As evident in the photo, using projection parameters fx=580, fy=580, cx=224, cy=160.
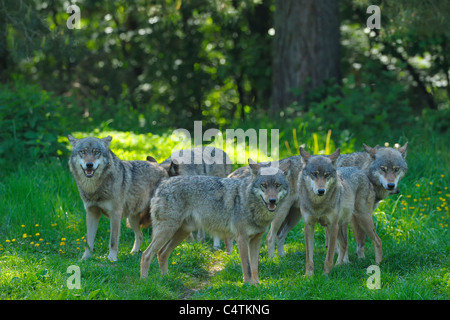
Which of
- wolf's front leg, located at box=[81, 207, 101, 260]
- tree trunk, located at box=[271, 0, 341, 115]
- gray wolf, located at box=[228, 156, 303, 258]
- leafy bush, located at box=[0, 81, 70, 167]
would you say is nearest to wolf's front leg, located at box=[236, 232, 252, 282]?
gray wolf, located at box=[228, 156, 303, 258]

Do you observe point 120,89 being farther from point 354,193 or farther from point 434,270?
point 434,270

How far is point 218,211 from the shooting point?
286 inches

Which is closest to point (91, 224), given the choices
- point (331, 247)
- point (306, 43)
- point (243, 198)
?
Result: point (243, 198)

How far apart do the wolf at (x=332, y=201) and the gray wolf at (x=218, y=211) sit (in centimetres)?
36

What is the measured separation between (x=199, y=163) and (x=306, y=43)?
263 inches

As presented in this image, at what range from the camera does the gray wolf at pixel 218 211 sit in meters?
7.02

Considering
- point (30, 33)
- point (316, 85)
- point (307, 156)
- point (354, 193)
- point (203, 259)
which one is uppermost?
point (30, 33)

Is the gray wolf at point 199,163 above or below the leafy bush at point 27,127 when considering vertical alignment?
below

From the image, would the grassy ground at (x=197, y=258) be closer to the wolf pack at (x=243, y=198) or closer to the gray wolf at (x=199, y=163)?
the wolf pack at (x=243, y=198)

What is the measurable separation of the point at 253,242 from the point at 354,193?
162cm

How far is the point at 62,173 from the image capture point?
10445 mm

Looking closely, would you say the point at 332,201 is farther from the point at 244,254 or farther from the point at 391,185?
the point at 244,254

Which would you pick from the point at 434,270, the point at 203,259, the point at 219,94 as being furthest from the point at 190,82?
the point at 434,270

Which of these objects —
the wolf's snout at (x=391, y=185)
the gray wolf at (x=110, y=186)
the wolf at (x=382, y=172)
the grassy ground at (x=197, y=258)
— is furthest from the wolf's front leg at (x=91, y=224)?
the wolf's snout at (x=391, y=185)
